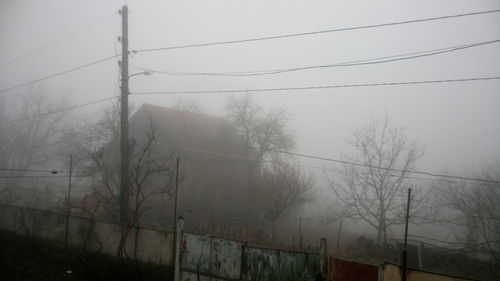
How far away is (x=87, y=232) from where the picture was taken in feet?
44.7

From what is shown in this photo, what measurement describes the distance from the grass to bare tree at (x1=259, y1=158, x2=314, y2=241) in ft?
49.1

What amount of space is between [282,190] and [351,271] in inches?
702

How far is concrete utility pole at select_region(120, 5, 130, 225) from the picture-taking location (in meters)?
12.7

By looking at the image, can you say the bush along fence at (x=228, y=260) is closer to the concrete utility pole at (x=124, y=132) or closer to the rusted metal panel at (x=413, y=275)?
the rusted metal panel at (x=413, y=275)

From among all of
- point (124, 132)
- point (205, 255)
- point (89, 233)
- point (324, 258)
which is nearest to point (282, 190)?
point (89, 233)

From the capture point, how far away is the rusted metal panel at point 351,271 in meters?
7.99

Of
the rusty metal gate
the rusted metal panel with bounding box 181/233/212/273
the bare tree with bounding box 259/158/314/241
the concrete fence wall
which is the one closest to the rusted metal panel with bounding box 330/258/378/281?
the rusty metal gate

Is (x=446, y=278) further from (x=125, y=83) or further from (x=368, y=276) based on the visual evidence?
(x=125, y=83)

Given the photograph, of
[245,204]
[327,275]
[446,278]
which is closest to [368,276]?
[327,275]

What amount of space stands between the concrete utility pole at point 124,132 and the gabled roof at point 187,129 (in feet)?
54.6

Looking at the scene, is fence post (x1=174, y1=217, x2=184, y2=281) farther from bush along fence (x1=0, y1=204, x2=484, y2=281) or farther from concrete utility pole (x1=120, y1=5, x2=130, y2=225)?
concrete utility pole (x1=120, y1=5, x2=130, y2=225)

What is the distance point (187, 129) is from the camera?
3372 centimetres

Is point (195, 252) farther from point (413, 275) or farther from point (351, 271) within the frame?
point (413, 275)

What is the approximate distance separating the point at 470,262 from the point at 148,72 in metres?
20.6
